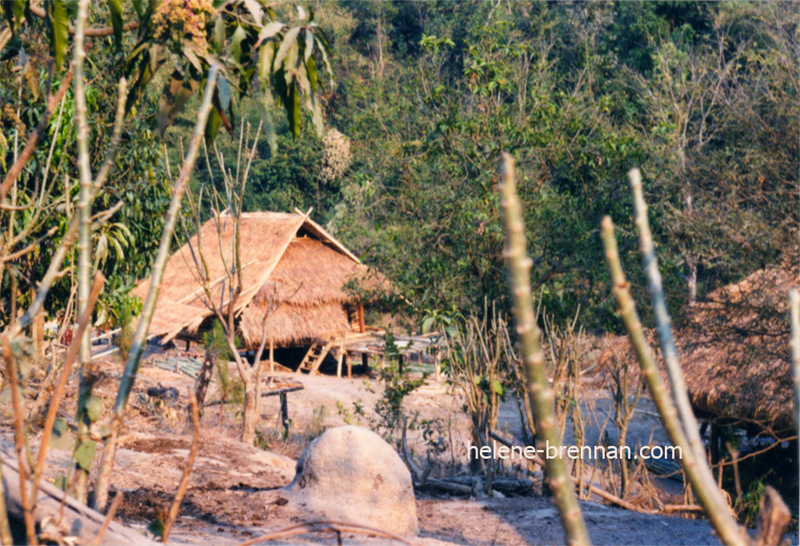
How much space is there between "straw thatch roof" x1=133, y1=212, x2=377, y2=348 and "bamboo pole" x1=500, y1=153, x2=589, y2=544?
14.7 meters

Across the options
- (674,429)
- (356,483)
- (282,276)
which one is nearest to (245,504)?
(356,483)

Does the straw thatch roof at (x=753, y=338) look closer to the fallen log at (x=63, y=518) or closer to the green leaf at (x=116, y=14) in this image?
the green leaf at (x=116, y=14)

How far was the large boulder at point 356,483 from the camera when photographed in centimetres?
522

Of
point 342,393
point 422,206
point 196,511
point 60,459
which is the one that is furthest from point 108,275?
point 342,393

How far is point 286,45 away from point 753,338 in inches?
252

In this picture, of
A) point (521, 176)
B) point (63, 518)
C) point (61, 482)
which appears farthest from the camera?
point (521, 176)

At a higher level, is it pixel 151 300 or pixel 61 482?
pixel 151 300

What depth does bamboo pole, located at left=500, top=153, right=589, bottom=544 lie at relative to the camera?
2.36 ft

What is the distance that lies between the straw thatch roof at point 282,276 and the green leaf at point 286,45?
13.3m

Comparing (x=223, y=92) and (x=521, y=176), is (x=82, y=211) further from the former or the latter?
(x=521, y=176)

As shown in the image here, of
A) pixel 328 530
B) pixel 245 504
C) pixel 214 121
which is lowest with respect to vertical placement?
pixel 245 504

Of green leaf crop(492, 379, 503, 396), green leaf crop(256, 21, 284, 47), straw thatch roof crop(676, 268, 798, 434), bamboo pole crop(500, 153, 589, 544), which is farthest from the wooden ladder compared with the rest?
bamboo pole crop(500, 153, 589, 544)

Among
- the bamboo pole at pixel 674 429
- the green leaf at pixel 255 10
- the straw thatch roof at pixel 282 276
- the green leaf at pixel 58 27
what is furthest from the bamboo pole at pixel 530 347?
the straw thatch roof at pixel 282 276

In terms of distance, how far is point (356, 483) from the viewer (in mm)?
5344
